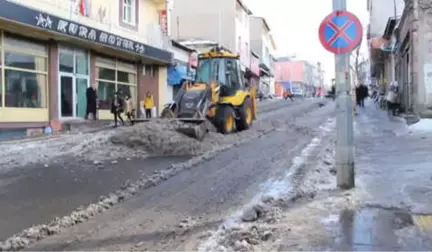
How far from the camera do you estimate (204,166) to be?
11875mm

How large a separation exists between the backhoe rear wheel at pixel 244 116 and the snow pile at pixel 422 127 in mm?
5787

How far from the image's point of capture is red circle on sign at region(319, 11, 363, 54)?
8.23 meters

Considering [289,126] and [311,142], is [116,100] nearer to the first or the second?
[289,126]

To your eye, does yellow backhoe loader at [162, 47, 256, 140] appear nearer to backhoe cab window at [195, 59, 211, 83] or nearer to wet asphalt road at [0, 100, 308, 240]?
backhoe cab window at [195, 59, 211, 83]

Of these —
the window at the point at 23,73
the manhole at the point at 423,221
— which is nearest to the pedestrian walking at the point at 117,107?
the window at the point at 23,73

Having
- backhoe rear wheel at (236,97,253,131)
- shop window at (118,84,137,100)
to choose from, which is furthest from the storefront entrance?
backhoe rear wheel at (236,97,253,131)

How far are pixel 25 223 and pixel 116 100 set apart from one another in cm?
1673

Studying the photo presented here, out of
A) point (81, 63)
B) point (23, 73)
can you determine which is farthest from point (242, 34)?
point (23, 73)

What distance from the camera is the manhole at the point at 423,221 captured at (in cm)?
638

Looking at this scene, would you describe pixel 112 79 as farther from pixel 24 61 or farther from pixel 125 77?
pixel 24 61

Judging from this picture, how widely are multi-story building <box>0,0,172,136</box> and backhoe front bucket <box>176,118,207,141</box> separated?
632cm

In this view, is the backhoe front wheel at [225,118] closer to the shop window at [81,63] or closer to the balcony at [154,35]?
the shop window at [81,63]

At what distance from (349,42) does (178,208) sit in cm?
358

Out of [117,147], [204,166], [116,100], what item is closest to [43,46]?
[116,100]
